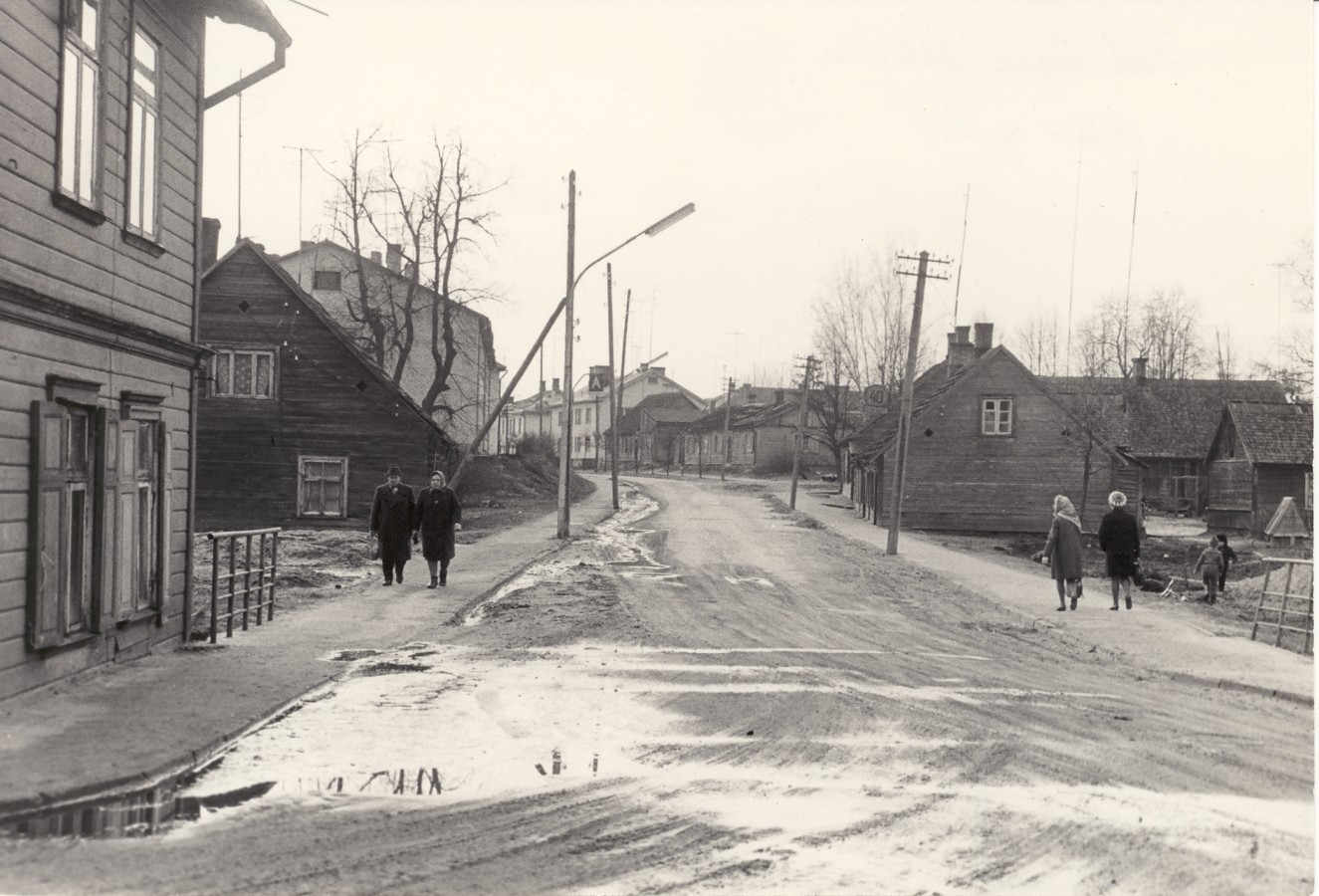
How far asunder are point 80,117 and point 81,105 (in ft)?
0.33

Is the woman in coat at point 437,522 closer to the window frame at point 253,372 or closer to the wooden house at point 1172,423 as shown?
the window frame at point 253,372

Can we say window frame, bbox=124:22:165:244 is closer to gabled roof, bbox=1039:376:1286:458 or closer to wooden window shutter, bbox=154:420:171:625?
wooden window shutter, bbox=154:420:171:625

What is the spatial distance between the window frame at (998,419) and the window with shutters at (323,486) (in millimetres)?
20933

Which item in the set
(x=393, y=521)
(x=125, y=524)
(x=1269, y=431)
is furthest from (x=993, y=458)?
(x=125, y=524)

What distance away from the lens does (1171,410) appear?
190 ft

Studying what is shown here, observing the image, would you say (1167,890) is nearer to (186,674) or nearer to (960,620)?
(186,674)

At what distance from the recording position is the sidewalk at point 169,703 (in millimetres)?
6613

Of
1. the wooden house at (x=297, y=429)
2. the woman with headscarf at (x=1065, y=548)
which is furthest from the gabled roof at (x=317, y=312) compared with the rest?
the woman with headscarf at (x=1065, y=548)

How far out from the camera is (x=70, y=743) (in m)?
7.23

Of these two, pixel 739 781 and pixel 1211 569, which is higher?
pixel 739 781

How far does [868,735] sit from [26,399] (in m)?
5.73

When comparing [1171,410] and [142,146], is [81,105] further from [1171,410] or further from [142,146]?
[1171,410]

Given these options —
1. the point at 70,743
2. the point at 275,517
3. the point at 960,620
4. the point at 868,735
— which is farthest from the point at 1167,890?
the point at 275,517

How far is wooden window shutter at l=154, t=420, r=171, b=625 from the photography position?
35.5ft
